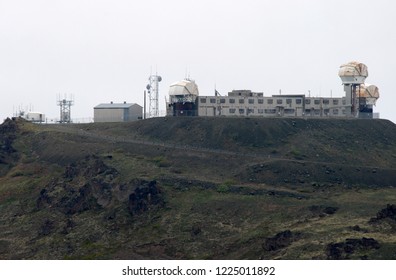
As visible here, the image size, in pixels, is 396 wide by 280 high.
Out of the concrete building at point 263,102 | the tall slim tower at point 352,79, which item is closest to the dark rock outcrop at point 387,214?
the concrete building at point 263,102

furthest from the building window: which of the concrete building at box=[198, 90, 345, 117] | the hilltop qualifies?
the hilltop

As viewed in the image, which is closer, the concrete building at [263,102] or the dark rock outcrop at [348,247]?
the dark rock outcrop at [348,247]

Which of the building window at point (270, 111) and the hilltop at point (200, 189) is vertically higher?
the building window at point (270, 111)

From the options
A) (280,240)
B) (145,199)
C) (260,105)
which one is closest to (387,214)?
(280,240)

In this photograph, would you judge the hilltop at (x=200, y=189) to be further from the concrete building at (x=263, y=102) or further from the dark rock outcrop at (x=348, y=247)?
the concrete building at (x=263, y=102)

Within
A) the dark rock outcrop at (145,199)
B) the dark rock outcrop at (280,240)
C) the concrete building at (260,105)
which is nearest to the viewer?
the dark rock outcrop at (280,240)

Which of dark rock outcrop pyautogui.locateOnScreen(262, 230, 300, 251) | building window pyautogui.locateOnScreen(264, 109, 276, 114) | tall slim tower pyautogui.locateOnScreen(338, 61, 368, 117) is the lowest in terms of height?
dark rock outcrop pyautogui.locateOnScreen(262, 230, 300, 251)

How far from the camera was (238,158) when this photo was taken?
155 meters

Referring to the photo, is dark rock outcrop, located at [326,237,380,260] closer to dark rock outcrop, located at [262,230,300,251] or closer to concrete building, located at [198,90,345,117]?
Result: dark rock outcrop, located at [262,230,300,251]

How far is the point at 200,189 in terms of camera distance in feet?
464

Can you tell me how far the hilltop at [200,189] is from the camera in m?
121

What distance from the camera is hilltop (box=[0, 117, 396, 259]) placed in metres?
121

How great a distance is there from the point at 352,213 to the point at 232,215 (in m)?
18.0

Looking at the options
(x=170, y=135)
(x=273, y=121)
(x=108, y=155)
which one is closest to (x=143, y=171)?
(x=108, y=155)
